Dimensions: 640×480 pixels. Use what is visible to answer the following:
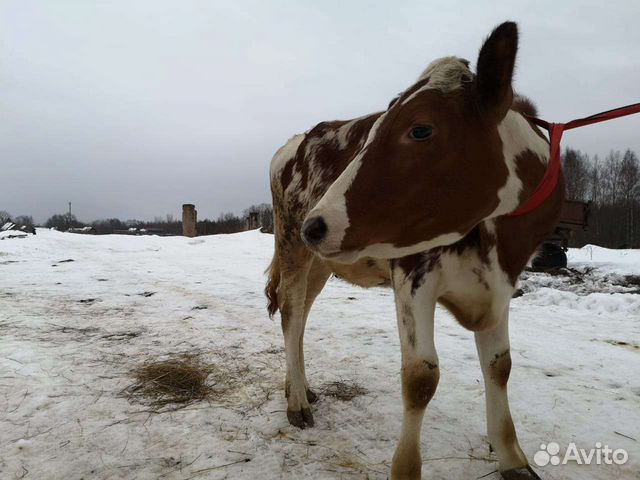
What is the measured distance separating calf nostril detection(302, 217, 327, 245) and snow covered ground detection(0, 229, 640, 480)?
1513 millimetres

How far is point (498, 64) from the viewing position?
1.60 metres

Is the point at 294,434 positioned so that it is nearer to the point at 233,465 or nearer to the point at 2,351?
the point at 233,465

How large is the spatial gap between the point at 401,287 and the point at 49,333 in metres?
4.64

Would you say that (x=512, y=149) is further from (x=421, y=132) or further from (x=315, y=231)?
(x=315, y=231)

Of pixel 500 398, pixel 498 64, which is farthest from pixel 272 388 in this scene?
pixel 498 64

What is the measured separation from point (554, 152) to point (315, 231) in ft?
4.46

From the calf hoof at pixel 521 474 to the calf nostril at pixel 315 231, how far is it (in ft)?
6.11

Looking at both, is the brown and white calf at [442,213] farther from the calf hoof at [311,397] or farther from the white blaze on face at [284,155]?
the white blaze on face at [284,155]

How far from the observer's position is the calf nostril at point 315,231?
1575mm

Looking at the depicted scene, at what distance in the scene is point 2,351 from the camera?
4.05 metres

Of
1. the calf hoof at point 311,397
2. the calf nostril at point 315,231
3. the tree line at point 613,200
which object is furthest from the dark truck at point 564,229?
the tree line at point 613,200

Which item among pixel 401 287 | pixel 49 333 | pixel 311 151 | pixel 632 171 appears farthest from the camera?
pixel 632 171

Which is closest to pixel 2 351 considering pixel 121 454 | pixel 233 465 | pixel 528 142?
pixel 121 454

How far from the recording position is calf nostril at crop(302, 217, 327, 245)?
1.58 meters
